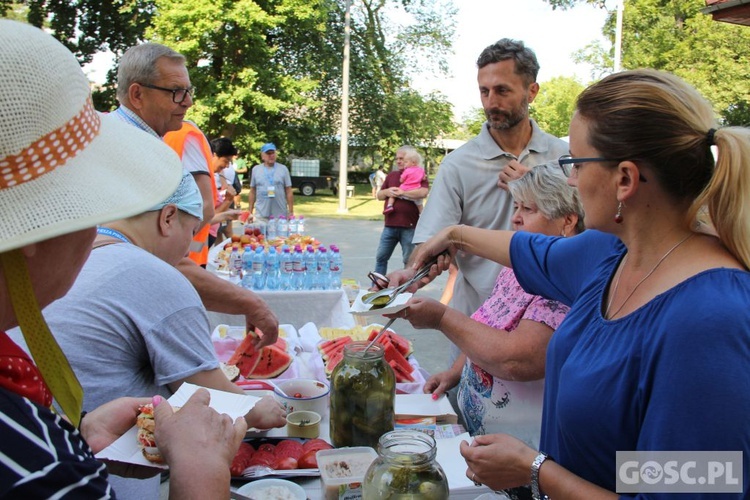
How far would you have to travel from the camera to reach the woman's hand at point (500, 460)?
4.73 feet

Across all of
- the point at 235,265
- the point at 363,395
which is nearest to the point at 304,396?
the point at 363,395

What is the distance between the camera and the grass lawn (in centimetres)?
1906

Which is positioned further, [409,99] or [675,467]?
[409,99]

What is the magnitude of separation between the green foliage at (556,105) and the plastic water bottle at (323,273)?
30416mm

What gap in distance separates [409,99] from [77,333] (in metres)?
26.2

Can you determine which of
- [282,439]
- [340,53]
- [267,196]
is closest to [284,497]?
[282,439]

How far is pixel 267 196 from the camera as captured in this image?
9758 mm

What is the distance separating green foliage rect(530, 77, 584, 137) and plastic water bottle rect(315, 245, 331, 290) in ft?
99.8

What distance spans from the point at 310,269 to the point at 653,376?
3.71 m

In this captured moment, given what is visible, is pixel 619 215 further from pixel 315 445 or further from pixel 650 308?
pixel 315 445

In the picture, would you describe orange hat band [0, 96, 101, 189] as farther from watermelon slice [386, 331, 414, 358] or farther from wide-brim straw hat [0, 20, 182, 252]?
watermelon slice [386, 331, 414, 358]

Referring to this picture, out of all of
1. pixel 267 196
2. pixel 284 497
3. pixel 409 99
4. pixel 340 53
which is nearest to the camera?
pixel 284 497

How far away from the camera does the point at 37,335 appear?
83 cm

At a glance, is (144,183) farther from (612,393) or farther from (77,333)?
(612,393)
